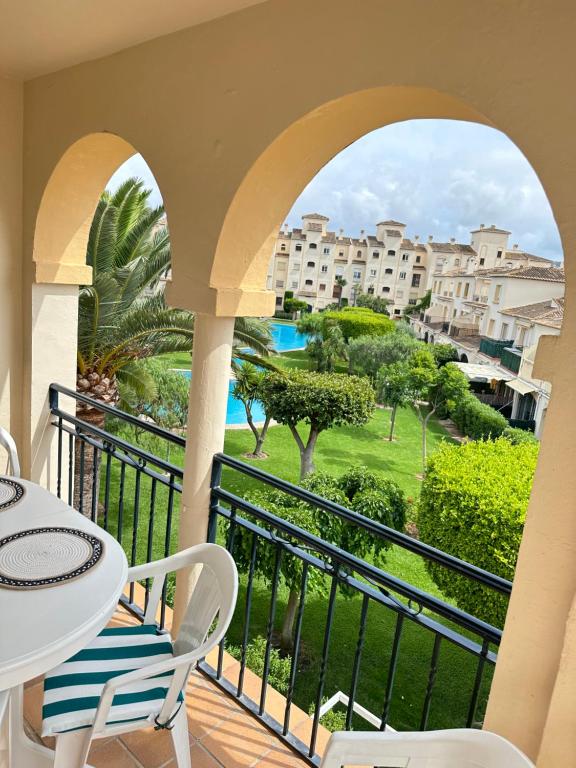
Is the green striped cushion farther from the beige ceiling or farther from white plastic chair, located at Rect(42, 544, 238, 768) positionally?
the beige ceiling

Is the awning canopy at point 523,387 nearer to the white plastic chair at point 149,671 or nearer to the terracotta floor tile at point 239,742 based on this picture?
the terracotta floor tile at point 239,742

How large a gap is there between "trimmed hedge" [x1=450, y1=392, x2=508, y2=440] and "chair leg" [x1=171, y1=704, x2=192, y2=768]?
17936 millimetres

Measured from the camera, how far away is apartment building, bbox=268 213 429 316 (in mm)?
52094

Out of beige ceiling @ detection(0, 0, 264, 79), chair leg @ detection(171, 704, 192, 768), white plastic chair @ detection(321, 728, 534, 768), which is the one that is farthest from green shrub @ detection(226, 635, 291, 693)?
beige ceiling @ detection(0, 0, 264, 79)

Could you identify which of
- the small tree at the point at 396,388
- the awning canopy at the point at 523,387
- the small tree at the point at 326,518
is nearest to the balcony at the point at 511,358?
the awning canopy at the point at 523,387

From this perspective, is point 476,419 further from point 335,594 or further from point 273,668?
point 335,594

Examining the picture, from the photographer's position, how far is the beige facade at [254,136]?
1.32 meters

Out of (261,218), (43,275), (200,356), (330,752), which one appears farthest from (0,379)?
(330,752)

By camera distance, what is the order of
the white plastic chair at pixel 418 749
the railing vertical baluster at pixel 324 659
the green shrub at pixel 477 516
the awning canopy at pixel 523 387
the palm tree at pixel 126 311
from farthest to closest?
the awning canopy at pixel 523 387 < the green shrub at pixel 477 516 < the palm tree at pixel 126 311 < the railing vertical baluster at pixel 324 659 < the white plastic chair at pixel 418 749

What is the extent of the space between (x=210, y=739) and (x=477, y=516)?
5.21 meters

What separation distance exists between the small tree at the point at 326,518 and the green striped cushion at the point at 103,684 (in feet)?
12.1

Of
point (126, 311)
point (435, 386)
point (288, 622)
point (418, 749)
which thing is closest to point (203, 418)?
point (418, 749)

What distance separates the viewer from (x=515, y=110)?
1340mm

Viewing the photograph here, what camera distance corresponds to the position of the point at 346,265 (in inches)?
2122
